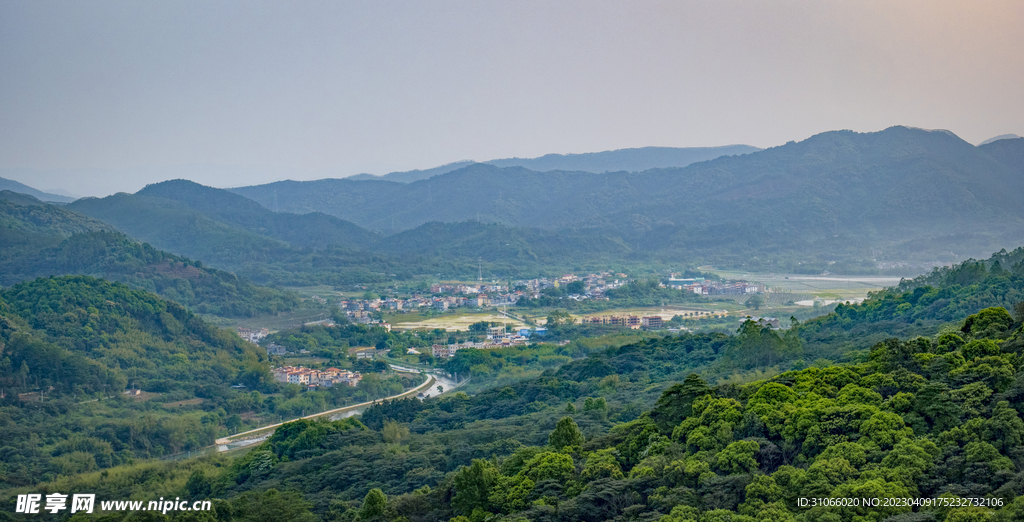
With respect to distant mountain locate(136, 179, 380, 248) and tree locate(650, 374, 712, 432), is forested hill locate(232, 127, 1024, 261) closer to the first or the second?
distant mountain locate(136, 179, 380, 248)

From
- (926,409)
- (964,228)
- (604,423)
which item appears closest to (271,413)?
(604,423)

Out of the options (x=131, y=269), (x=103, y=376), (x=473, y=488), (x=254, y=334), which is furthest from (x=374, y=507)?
(x=131, y=269)

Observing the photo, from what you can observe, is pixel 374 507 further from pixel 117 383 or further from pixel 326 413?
pixel 117 383

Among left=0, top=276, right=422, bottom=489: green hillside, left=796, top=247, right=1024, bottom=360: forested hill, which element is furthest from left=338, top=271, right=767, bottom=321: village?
left=796, top=247, right=1024, bottom=360: forested hill

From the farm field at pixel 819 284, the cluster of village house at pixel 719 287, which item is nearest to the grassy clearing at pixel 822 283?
the farm field at pixel 819 284

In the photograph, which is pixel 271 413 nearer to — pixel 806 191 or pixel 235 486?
pixel 235 486

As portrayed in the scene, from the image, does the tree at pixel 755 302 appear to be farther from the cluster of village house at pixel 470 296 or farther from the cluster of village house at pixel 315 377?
the cluster of village house at pixel 315 377

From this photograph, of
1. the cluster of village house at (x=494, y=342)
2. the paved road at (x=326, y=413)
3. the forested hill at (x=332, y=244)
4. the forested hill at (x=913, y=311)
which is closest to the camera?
the forested hill at (x=913, y=311)
